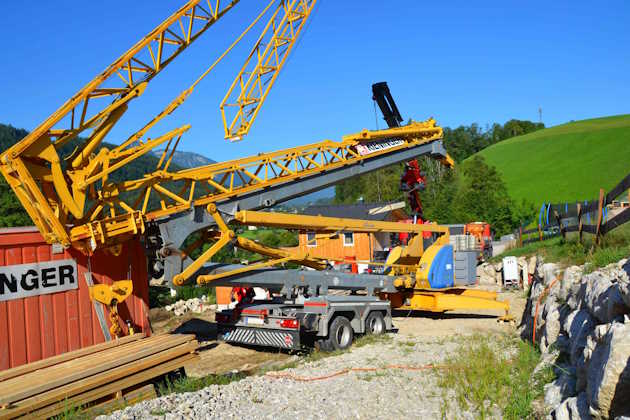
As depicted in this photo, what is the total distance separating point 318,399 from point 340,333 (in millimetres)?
4188

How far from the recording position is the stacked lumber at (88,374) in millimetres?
6445

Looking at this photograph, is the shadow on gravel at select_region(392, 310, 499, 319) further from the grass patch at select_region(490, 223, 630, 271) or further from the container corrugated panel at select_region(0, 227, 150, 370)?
the container corrugated panel at select_region(0, 227, 150, 370)

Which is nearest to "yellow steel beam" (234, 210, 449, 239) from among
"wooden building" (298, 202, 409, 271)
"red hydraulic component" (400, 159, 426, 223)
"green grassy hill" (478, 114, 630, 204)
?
"red hydraulic component" (400, 159, 426, 223)

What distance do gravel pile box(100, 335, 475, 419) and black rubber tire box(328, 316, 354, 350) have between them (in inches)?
72.3

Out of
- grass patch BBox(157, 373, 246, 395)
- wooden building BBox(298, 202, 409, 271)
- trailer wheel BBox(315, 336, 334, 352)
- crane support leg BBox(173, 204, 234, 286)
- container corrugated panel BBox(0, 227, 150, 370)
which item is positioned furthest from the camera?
wooden building BBox(298, 202, 409, 271)

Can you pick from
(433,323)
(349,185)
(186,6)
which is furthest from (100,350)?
(349,185)

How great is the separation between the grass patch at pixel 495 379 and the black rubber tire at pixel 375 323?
297cm

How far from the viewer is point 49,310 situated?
9250 millimetres

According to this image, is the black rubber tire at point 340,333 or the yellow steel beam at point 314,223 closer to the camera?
the yellow steel beam at point 314,223

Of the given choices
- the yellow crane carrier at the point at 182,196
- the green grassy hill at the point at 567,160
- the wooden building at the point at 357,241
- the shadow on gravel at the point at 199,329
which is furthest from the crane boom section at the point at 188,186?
the green grassy hill at the point at 567,160

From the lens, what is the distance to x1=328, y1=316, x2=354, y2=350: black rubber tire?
11.0 meters

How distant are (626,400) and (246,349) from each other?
9.29 meters

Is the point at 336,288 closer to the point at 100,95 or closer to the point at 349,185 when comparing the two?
the point at 100,95

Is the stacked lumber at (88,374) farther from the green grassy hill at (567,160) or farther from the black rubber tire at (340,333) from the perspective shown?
the green grassy hill at (567,160)
